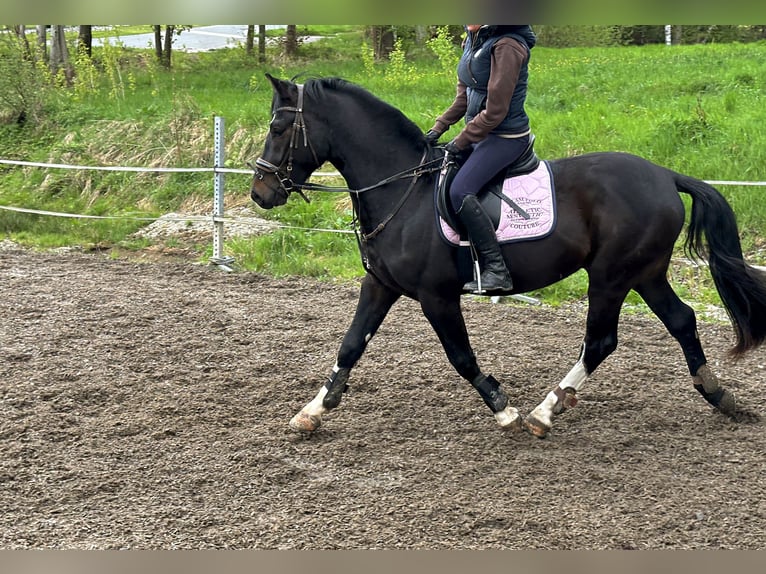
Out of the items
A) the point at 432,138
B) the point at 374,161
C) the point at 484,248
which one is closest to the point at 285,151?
the point at 374,161

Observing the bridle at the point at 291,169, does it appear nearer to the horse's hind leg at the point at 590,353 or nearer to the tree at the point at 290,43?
the horse's hind leg at the point at 590,353

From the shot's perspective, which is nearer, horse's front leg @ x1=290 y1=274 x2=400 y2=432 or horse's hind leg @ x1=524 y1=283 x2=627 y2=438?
horse's hind leg @ x1=524 y1=283 x2=627 y2=438

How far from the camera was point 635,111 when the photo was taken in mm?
11711

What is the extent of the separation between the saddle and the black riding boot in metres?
0.06

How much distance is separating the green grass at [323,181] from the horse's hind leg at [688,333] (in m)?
3.04

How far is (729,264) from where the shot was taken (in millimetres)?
4680

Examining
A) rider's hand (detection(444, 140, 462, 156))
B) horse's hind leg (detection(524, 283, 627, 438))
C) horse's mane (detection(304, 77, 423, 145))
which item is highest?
horse's mane (detection(304, 77, 423, 145))

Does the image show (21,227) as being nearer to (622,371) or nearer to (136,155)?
(136,155)

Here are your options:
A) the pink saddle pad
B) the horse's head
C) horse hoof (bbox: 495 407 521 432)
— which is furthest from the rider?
the horse's head

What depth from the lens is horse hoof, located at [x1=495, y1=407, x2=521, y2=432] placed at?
14.9 feet

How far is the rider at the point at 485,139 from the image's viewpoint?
416 centimetres

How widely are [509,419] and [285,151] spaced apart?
2.03 meters

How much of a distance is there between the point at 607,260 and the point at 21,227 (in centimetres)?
980

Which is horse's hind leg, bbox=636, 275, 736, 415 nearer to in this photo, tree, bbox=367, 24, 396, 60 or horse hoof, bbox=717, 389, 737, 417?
horse hoof, bbox=717, 389, 737, 417
